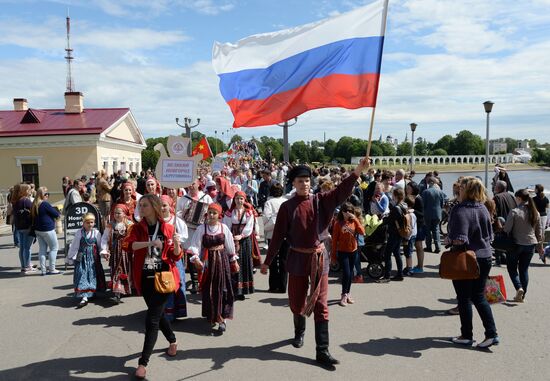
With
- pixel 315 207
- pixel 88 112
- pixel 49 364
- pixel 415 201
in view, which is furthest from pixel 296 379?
pixel 88 112

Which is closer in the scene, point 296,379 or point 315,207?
point 296,379

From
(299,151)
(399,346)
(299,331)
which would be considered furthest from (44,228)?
(299,151)

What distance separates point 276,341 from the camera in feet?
17.0

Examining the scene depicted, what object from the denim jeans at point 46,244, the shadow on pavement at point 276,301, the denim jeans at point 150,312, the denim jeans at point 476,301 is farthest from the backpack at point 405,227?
the denim jeans at point 46,244

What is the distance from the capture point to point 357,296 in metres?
6.90

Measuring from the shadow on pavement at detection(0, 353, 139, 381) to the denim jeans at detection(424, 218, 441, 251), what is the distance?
713 centimetres

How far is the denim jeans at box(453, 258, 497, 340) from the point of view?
483cm

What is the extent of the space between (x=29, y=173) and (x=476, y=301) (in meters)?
29.3

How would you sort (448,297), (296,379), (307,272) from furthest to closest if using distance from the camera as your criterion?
(448,297) < (307,272) < (296,379)

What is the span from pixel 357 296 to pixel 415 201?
2.94 m

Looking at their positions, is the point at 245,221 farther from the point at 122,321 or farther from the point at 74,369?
the point at 74,369

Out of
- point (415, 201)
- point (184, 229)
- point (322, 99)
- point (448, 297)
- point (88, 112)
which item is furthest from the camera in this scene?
point (88, 112)

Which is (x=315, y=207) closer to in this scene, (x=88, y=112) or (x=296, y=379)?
(x=296, y=379)

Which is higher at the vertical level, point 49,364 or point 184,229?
point 184,229
